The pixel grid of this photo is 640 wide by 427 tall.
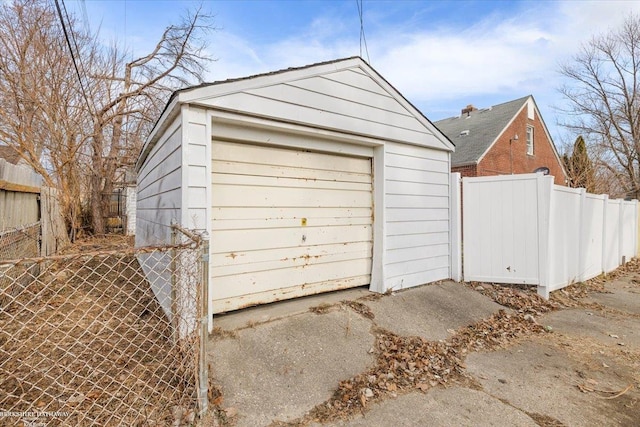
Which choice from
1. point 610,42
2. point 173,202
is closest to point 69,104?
point 173,202

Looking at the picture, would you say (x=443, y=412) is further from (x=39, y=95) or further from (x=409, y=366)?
(x=39, y=95)

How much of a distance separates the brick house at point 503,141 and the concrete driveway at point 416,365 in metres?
10.0

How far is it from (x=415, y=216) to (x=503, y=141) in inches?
477

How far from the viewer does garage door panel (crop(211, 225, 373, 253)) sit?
3346mm

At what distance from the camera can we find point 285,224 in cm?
380

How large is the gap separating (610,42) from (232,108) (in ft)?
70.8

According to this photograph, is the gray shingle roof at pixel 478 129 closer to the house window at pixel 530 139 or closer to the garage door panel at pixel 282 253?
the house window at pixel 530 139

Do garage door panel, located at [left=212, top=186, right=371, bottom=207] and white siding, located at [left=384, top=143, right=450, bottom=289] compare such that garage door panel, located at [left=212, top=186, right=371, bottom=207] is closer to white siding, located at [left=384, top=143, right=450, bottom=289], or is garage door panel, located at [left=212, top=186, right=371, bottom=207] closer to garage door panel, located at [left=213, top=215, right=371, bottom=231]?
garage door panel, located at [left=213, top=215, right=371, bottom=231]

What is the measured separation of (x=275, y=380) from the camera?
101 inches

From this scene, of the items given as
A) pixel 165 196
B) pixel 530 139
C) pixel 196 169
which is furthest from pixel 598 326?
pixel 530 139

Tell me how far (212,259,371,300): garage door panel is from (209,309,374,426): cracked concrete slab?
50 centimetres

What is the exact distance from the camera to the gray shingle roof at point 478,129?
13453 millimetres

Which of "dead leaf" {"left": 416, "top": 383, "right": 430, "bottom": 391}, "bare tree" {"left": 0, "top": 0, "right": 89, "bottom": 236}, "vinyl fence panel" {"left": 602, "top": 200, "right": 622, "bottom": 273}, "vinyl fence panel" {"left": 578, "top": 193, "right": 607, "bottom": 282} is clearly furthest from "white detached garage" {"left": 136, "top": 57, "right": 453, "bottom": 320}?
"bare tree" {"left": 0, "top": 0, "right": 89, "bottom": 236}

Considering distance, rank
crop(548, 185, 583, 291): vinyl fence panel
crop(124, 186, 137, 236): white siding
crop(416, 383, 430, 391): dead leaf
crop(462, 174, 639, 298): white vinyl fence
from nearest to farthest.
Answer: crop(416, 383, 430, 391): dead leaf
crop(462, 174, 639, 298): white vinyl fence
crop(548, 185, 583, 291): vinyl fence panel
crop(124, 186, 137, 236): white siding
